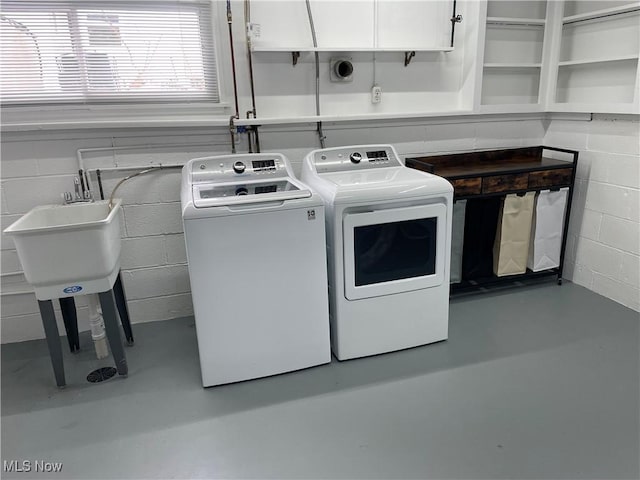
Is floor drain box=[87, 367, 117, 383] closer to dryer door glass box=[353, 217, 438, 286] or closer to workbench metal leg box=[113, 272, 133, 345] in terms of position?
workbench metal leg box=[113, 272, 133, 345]

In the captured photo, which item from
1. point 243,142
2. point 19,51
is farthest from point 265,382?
point 19,51

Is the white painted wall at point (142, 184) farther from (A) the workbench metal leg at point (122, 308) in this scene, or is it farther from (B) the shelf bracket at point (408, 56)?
(B) the shelf bracket at point (408, 56)

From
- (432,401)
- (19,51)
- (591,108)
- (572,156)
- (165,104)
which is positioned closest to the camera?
(432,401)

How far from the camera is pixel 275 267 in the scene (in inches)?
85.8

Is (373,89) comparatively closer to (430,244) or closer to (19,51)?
(430,244)

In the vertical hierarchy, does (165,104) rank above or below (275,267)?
above

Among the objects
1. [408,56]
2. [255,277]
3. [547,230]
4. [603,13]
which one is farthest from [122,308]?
[603,13]

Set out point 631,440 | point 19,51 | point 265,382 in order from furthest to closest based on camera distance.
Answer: point 19,51
point 265,382
point 631,440

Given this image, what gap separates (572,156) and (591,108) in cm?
42

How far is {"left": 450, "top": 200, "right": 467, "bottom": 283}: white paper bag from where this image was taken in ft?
9.49

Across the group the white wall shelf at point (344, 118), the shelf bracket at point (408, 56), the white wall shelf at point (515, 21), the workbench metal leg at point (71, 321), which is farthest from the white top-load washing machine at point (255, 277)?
the white wall shelf at point (515, 21)

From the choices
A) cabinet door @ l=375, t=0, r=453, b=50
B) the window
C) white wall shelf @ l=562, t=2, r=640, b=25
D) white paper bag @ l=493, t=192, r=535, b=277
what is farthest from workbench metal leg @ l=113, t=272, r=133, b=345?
white wall shelf @ l=562, t=2, r=640, b=25

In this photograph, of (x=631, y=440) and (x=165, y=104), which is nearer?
(x=631, y=440)

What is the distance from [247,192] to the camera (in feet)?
7.84
